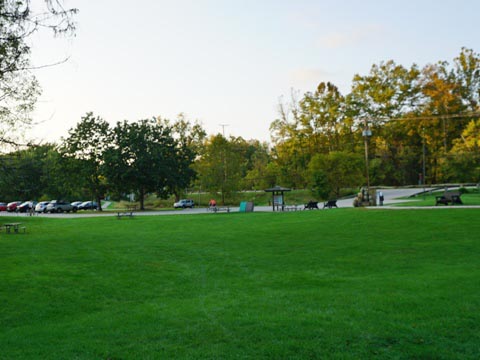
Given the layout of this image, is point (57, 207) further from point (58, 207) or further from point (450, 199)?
point (450, 199)

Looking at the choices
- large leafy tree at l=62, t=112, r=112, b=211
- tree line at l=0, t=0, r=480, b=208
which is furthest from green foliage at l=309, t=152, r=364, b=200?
large leafy tree at l=62, t=112, r=112, b=211

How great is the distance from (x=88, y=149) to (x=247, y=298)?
5227 centimetres

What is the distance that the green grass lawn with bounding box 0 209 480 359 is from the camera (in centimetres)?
595

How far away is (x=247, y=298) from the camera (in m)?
8.85

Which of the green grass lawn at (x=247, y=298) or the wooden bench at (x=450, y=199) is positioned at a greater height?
the wooden bench at (x=450, y=199)

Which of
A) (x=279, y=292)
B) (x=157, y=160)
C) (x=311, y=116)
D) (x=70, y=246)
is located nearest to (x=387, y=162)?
(x=311, y=116)

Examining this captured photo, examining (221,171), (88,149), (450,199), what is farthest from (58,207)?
(450,199)

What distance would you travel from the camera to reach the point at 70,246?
1770 cm

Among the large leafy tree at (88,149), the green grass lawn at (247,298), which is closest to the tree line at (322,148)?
the large leafy tree at (88,149)

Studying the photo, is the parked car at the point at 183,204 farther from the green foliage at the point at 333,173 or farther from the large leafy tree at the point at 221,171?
the green foliage at the point at 333,173

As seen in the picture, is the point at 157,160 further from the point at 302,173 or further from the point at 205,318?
the point at 205,318

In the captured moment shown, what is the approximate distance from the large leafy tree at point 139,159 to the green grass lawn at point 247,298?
1452 inches

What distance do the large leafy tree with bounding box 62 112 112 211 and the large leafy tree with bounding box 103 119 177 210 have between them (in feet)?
5.20

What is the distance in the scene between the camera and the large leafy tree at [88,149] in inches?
2232
